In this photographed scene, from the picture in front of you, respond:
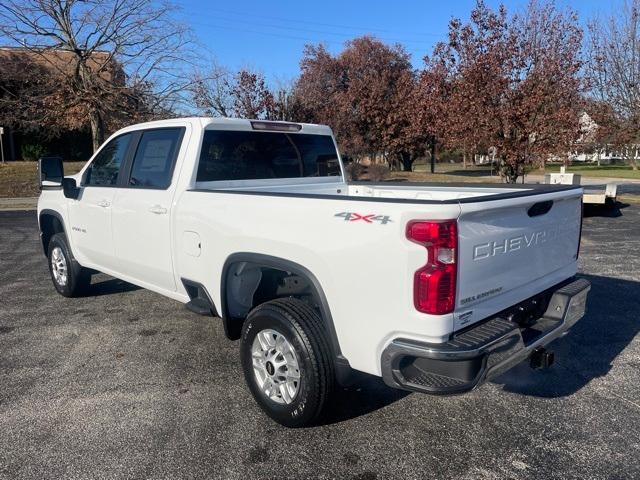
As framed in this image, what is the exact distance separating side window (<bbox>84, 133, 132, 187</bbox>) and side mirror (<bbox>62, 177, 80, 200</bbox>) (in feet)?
0.39

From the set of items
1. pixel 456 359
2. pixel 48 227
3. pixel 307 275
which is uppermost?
pixel 307 275

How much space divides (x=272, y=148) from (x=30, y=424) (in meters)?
2.82

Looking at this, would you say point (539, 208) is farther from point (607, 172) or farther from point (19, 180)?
point (607, 172)

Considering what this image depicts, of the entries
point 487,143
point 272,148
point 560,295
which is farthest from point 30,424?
point 487,143

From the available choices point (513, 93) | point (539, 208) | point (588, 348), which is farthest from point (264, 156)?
point (513, 93)

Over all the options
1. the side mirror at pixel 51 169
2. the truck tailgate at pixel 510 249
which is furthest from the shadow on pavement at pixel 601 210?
the side mirror at pixel 51 169

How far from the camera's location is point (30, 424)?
3.42 meters

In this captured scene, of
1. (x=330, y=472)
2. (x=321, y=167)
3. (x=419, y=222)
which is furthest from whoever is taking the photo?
(x=321, y=167)

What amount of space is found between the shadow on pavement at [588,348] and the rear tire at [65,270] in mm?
4540

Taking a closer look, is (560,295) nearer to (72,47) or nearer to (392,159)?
(72,47)

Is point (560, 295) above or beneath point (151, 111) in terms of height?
beneath

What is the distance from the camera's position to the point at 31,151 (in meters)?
25.5

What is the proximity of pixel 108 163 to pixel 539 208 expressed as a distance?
3972mm

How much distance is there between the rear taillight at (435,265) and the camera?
2.53 meters
